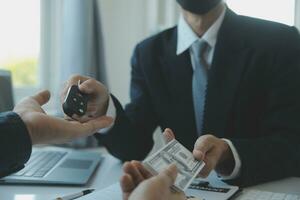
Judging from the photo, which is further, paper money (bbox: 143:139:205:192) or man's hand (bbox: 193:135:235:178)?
man's hand (bbox: 193:135:235:178)

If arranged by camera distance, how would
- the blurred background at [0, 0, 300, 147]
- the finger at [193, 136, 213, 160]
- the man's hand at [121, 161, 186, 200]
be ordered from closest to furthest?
1. the man's hand at [121, 161, 186, 200]
2. the finger at [193, 136, 213, 160]
3. the blurred background at [0, 0, 300, 147]

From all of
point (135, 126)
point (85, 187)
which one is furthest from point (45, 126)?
point (135, 126)

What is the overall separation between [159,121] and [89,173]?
0.45m

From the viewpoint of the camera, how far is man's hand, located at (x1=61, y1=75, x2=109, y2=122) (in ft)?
3.24

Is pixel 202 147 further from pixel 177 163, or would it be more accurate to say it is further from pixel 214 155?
pixel 177 163

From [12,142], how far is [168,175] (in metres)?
0.28

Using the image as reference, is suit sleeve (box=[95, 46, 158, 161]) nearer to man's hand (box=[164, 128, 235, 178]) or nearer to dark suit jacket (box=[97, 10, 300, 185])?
dark suit jacket (box=[97, 10, 300, 185])

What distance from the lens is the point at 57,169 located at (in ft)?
3.55

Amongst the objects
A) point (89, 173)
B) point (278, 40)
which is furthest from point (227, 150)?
point (278, 40)

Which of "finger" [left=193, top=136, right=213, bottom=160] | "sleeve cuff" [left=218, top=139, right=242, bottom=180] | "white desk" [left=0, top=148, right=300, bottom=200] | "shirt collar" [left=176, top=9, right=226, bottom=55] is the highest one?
"shirt collar" [left=176, top=9, right=226, bottom=55]

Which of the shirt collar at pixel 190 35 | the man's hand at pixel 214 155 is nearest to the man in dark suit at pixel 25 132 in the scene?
the man's hand at pixel 214 155

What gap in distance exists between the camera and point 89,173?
41.8 inches

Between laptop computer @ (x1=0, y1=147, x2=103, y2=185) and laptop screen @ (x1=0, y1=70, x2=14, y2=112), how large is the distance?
0.17 metres

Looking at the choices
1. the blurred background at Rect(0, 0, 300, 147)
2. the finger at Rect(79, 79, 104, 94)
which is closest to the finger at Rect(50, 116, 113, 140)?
the finger at Rect(79, 79, 104, 94)
